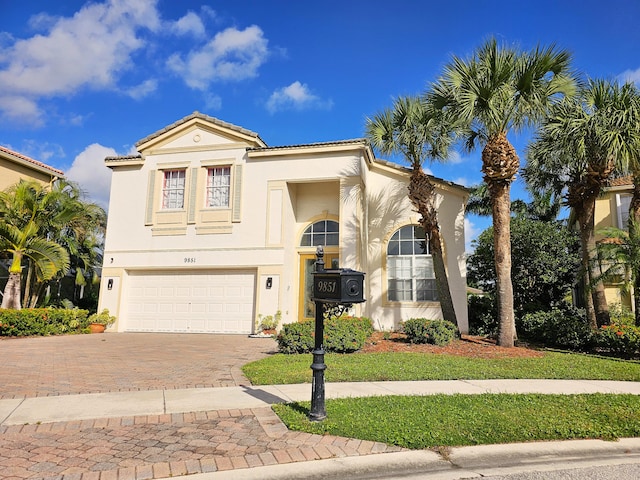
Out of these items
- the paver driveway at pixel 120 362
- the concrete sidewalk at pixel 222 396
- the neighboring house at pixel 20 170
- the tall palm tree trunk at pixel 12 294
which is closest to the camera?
the concrete sidewalk at pixel 222 396

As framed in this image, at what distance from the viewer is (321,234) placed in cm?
1600

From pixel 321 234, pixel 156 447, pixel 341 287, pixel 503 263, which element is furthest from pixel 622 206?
pixel 156 447

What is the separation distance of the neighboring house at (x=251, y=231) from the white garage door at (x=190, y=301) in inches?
1.5

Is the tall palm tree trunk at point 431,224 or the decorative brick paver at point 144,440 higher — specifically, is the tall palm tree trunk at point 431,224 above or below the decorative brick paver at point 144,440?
above

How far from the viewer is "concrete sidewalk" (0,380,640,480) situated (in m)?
3.66

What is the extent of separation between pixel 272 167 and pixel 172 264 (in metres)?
5.25

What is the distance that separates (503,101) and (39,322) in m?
15.2

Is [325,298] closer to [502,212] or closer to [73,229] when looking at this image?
[502,212]

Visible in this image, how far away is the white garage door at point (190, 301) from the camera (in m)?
15.3

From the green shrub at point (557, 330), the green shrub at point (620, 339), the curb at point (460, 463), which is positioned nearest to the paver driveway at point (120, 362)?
the curb at point (460, 463)

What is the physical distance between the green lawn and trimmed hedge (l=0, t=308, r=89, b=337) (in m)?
9.28

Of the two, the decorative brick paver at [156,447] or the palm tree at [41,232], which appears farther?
the palm tree at [41,232]

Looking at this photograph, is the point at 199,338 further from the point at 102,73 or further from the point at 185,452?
the point at 185,452

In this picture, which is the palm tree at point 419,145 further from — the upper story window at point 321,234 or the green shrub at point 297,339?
the green shrub at point 297,339
